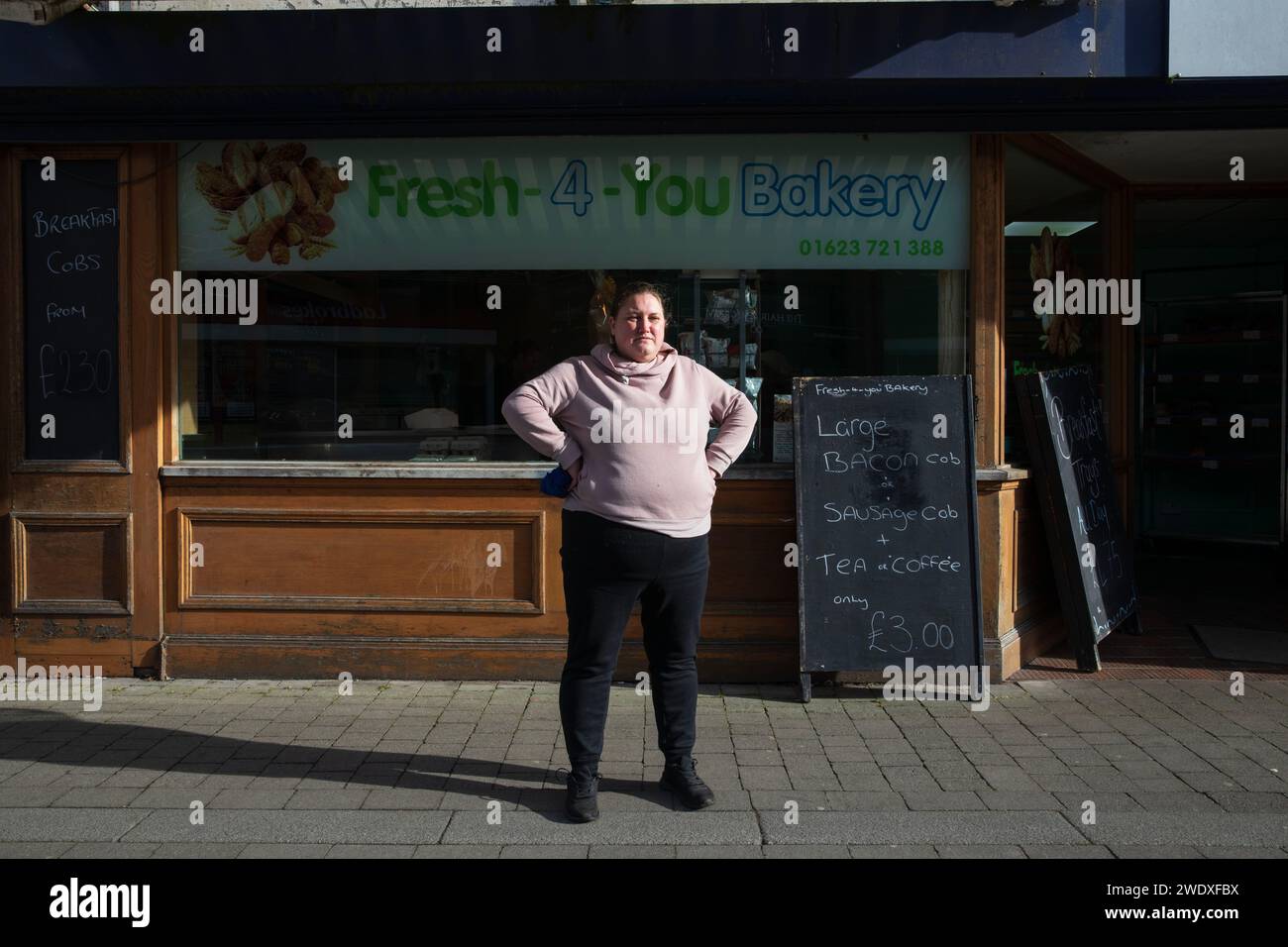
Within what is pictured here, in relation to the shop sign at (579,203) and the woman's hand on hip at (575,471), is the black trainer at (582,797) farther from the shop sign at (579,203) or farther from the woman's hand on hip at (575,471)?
the shop sign at (579,203)

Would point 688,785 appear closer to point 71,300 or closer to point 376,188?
point 376,188

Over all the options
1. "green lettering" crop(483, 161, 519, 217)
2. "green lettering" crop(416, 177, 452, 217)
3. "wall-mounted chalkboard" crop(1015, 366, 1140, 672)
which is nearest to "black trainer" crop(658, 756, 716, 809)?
"wall-mounted chalkboard" crop(1015, 366, 1140, 672)

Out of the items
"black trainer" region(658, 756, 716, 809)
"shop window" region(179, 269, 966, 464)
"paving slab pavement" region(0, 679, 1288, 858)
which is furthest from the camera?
"shop window" region(179, 269, 966, 464)

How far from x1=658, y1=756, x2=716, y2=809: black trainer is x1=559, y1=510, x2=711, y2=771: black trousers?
4 cm

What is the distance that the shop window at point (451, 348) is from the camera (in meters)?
6.20

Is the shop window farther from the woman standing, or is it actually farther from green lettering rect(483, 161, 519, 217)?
the woman standing

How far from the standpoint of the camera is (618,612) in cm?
421

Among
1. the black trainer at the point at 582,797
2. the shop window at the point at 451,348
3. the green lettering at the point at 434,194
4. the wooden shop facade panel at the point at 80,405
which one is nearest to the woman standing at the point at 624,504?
the black trainer at the point at 582,797

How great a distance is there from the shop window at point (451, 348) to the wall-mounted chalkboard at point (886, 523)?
35cm

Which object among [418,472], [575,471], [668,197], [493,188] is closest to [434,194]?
[493,188]

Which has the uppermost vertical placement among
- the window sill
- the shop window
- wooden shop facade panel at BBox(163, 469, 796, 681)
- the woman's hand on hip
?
the shop window

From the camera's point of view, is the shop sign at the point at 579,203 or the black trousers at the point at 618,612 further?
the shop sign at the point at 579,203

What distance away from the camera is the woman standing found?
413cm
